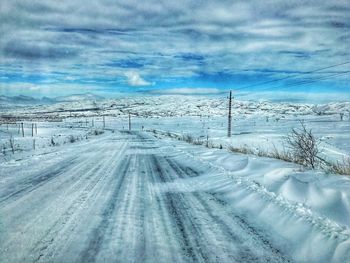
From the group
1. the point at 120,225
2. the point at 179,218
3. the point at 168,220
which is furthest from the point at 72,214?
the point at 179,218

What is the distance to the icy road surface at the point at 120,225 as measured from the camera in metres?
4.50

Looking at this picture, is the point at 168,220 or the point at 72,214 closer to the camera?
the point at 168,220

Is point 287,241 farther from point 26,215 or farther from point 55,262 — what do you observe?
point 26,215

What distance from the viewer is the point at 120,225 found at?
573cm

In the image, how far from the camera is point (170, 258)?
4.37 meters

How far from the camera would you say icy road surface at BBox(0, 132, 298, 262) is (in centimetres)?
450

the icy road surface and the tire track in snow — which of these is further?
the tire track in snow

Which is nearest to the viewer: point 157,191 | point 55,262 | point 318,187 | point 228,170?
point 55,262

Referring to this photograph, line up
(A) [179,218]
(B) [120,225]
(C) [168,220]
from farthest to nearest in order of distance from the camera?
(A) [179,218]
(C) [168,220]
(B) [120,225]

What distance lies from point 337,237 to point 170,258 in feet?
7.26

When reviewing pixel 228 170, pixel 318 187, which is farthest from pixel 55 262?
pixel 228 170

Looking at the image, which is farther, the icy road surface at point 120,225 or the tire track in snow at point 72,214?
the tire track in snow at point 72,214

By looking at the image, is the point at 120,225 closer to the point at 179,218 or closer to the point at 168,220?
the point at 168,220

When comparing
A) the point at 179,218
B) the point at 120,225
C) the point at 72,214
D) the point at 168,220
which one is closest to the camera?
the point at 120,225
